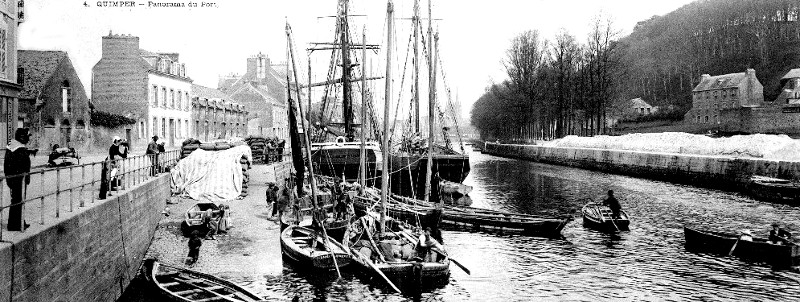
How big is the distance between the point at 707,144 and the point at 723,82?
47945 millimetres

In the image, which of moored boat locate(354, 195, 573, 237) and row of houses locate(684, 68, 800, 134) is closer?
moored boat locate(354, 195, 573, 237)

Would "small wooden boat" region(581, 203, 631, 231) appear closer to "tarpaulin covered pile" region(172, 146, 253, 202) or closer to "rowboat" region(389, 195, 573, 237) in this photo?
"rowboat" region(389, 195, 573, 237)

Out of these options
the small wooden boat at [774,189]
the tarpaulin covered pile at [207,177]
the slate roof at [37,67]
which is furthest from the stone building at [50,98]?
the small wooden boat at [774,189]

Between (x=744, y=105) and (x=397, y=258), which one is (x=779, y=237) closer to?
(x=397, y=258)

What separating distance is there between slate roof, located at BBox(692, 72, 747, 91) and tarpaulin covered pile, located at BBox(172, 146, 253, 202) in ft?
273

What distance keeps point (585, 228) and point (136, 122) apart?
3250cm

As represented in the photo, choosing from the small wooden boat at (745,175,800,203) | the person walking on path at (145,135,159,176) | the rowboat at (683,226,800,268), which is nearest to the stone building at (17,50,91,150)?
the person walking on path at (145,135,159,176)

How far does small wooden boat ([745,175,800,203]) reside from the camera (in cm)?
Result: 3297

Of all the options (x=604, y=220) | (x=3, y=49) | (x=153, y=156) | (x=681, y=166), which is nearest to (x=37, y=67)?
(x=3, y=49)

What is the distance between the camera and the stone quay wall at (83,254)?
8.75 meters

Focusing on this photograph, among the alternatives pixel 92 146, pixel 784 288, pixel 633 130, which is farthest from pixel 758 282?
pixel 633 130

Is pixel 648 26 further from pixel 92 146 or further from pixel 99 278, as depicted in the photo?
pixel 99 278

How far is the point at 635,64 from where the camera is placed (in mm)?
137625

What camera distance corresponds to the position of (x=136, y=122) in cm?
4416
